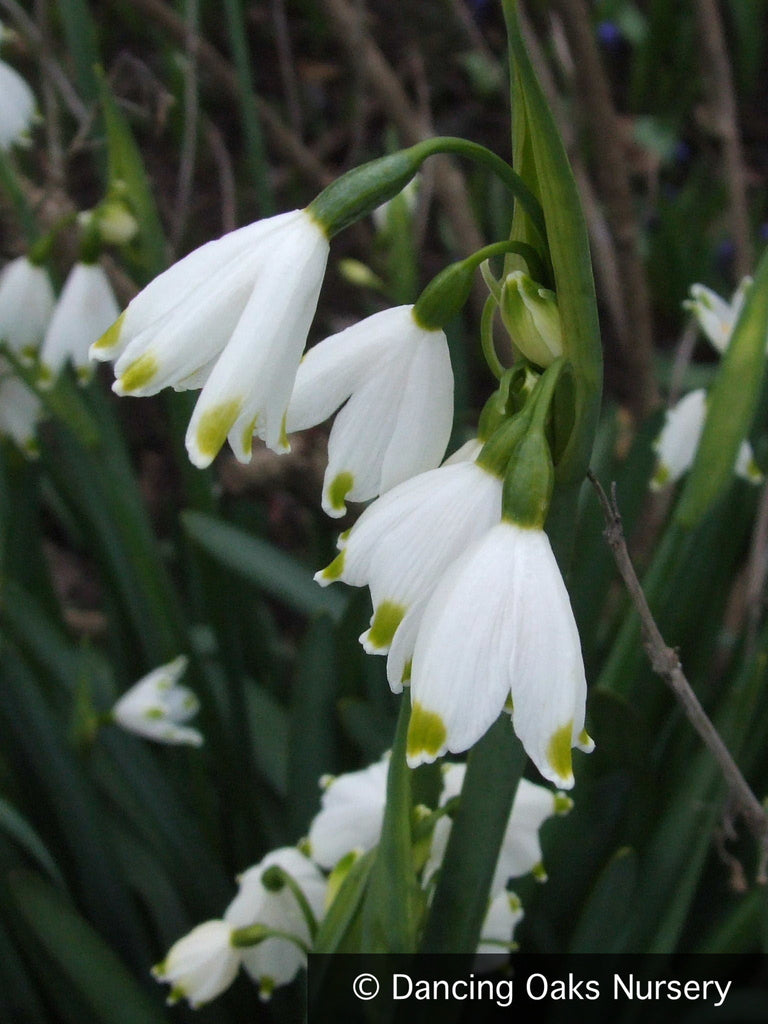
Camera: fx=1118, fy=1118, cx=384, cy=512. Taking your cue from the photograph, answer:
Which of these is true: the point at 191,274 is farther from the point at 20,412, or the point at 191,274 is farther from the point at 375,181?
the point at 20,412

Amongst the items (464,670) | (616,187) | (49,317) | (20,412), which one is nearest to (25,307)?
(49,317)

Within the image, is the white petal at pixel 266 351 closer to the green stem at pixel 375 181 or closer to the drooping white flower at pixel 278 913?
the green stem at pixel 375 181

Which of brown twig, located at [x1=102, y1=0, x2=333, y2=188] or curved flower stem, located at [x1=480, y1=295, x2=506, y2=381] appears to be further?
brown twig, located at [x1=102, y1=0, x2=333, y2=188]

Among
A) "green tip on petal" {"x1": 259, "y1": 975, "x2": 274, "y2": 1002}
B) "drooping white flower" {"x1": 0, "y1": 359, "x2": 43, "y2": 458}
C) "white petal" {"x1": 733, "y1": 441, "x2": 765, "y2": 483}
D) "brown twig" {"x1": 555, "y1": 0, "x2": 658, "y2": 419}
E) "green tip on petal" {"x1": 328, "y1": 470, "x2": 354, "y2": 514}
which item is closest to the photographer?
"green tip on petal" {"x1": 328, "y1": 470, "x2": 354, "y2": 514}

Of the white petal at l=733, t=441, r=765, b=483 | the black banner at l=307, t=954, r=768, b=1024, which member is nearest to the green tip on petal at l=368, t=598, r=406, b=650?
the black banner at l=307, t=954, r=768, b=1024

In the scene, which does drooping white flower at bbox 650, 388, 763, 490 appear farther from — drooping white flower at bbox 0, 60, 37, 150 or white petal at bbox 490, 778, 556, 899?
drooping white flower at bbox 0, 60, 37, 150

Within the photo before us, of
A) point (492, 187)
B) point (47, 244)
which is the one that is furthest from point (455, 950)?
point (492, 187)

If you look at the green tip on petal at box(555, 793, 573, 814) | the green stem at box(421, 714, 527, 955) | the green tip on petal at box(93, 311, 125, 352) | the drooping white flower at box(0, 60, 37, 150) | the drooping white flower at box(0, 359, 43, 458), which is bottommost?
the green tip on petal at box(555, 793, 573, 814)
